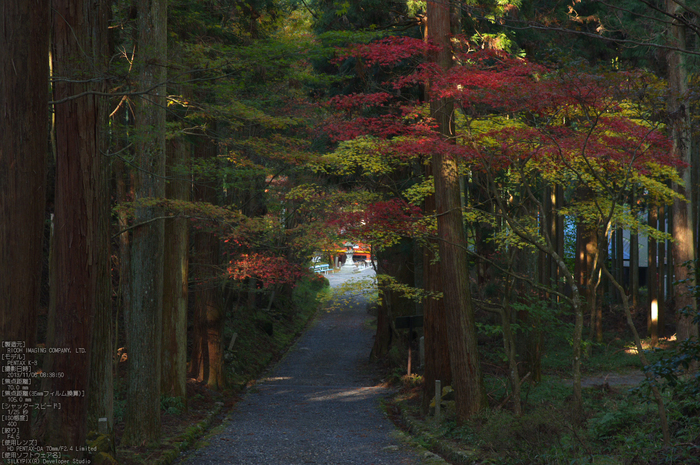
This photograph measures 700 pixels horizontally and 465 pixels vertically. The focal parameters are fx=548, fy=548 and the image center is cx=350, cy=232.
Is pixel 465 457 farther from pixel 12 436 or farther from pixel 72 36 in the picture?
pixel 72 36

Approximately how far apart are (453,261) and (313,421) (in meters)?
5.41

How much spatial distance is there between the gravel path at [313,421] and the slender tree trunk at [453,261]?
148 cm

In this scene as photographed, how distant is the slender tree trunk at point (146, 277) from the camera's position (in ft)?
29.4

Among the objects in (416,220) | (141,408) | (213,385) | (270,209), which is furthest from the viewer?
(270,209)

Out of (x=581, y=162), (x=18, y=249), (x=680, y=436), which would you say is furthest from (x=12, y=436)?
(x=581, y=162)

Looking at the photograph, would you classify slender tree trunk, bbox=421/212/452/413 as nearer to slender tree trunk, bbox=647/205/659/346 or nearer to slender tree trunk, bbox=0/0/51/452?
slender tree trunk, bbox=0/0/51/452

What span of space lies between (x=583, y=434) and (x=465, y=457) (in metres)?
1.75

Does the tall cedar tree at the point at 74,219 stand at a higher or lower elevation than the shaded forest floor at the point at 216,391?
higher

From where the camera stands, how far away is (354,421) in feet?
41.7

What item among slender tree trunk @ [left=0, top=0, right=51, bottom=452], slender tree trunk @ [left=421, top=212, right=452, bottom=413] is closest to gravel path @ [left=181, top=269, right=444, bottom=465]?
slender tree trunk @ [left=421, top=212, right=452, bottom=413]

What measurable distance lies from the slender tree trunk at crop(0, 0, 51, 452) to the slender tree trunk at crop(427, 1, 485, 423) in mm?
6614

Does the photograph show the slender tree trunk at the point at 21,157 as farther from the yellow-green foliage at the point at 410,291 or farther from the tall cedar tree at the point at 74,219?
the yellow-green foliage at the point at 410,291

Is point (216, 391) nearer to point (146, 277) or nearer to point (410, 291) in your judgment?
point (410, 291)

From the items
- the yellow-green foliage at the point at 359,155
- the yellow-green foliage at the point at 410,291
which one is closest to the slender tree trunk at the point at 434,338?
the yellow-green foliage at the point at 410,291
